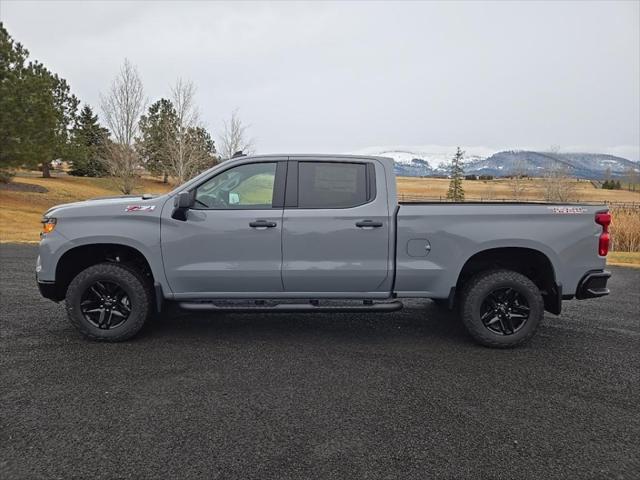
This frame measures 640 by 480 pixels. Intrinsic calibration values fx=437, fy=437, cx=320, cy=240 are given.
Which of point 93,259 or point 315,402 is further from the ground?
point 93,259

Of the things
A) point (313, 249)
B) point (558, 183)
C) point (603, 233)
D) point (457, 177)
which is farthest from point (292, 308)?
point (457, 177)

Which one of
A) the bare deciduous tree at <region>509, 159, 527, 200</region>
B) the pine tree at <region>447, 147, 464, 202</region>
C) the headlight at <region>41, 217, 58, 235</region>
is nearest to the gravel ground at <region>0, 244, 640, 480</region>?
the headlight at <region>41, 217, 58, 235</region>

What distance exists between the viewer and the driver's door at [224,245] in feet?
14.2

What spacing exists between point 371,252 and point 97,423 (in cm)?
269

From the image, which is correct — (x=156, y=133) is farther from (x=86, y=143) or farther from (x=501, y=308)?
(x=501, y=308)

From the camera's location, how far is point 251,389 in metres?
3.51

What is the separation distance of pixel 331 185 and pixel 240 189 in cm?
93

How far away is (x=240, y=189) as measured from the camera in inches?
176

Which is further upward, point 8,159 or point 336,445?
point 8,159

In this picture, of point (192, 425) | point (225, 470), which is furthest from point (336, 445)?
point (192, 425)

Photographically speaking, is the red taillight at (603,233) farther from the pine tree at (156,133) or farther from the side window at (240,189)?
the pine tree at (156,133)

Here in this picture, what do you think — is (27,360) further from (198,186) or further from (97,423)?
(198,186)

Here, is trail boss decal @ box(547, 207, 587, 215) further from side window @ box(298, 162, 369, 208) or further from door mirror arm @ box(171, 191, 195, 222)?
door mirror arm @ box(171, 191, 195, 222)

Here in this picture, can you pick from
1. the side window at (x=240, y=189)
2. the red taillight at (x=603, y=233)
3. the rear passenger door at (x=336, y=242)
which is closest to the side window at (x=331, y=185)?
the rear passenger door at (x=336, y=242)
